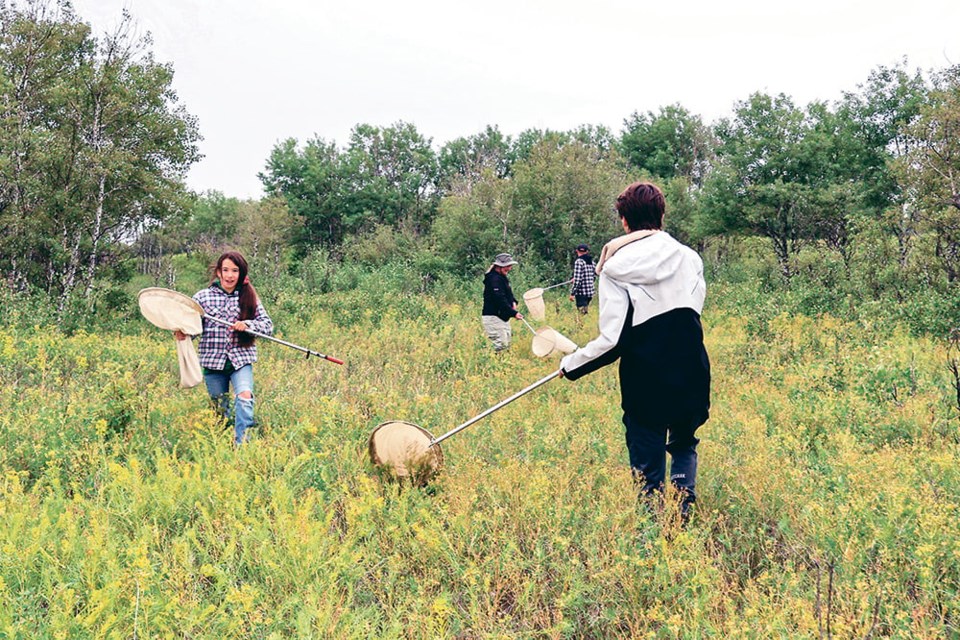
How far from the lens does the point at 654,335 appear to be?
3420 millimetres

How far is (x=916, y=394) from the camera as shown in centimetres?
587

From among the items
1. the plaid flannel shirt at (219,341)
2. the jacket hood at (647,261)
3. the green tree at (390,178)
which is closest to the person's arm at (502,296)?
the plaid flannel shirt at (219,341)

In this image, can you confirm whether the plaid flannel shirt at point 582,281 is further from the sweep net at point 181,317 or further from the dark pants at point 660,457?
the dark pants at point 660,457

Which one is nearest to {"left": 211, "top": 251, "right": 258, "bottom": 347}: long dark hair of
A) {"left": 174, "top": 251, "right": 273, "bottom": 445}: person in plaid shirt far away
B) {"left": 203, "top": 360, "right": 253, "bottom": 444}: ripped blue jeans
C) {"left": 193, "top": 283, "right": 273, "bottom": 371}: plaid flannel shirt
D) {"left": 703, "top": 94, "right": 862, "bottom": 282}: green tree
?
{"left": 174, "top": 251, "right": 273, "bottom": 445}: person in plaid shirt far away

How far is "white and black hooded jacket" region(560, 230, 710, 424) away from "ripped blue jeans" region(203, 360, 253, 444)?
9.73 feet

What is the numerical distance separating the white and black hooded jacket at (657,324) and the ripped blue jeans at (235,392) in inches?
117

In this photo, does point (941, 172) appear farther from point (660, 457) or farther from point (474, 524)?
point (474, 524)

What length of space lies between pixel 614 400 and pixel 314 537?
4.19m

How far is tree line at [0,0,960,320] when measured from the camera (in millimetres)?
12430

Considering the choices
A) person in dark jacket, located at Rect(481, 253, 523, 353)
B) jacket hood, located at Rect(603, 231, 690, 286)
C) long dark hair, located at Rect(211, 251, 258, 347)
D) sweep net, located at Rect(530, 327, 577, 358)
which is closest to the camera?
jacket hood, located at Rect(603, 231, 690, 286)

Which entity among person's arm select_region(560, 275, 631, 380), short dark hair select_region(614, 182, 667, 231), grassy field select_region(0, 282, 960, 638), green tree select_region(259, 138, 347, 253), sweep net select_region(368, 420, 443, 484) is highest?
green tree select_region(259, 138, 347, 253)

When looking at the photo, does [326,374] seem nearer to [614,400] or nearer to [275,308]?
[614,400]

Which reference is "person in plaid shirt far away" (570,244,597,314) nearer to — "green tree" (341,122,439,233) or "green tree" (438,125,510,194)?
"green tree" (341,122,439,233)

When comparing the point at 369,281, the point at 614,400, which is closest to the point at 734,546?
the point at 614,400
